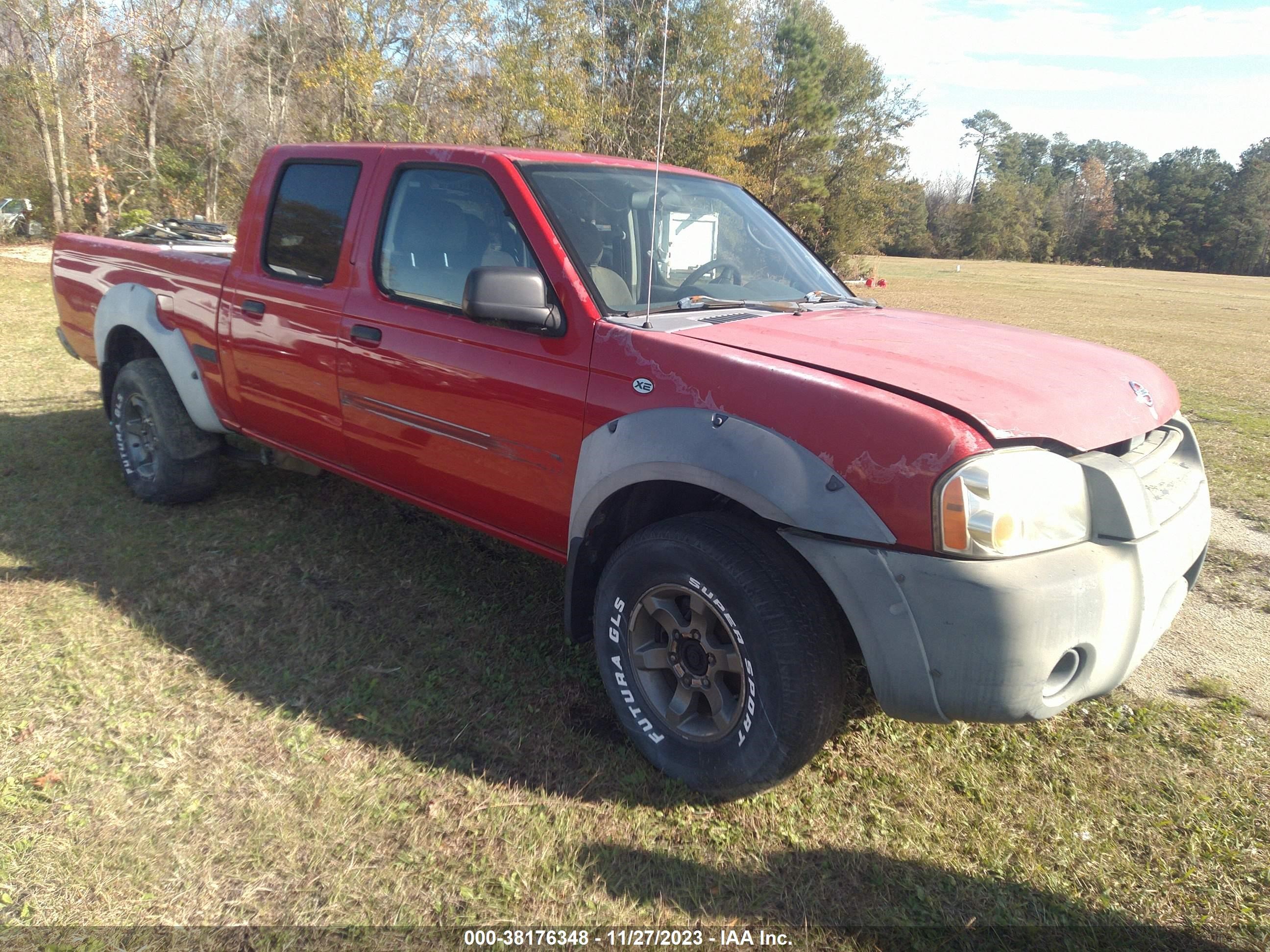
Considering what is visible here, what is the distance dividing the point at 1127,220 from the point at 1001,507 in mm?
93176

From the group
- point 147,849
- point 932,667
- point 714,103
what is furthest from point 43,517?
point 714,103

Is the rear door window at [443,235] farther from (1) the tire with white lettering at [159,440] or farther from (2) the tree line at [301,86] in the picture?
(2) the tree line at [301,86]

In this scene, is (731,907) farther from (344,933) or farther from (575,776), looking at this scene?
(344,933)

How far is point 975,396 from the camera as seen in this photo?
2.32 metres

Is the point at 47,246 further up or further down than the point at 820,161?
further down

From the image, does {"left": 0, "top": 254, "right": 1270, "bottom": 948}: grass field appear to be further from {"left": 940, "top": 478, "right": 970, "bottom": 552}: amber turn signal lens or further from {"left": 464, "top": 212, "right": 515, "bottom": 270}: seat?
{"left": 464, "top": 212, "right": 515, "bottom": 270}: seat

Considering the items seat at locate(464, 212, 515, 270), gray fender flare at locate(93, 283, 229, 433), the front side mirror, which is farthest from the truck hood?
gray fender flare at locate(93, 283, 229, 433)

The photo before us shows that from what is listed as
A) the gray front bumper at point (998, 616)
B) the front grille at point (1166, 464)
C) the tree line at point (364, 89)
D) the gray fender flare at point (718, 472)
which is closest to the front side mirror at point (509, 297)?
the gray fender flare at point (718, 472)

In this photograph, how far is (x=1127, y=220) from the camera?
80.1m

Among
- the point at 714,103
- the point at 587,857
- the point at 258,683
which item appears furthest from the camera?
the point at 714,103

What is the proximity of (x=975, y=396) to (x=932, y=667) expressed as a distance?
74 centimetres

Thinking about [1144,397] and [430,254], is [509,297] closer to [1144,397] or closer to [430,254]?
[430,254]

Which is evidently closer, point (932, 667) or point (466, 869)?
point (932, 667)

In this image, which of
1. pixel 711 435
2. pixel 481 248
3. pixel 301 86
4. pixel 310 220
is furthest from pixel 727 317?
pixel 301 86
